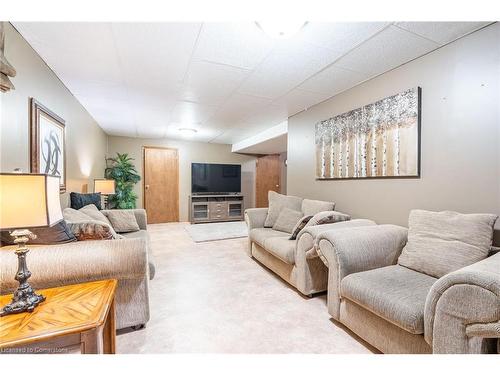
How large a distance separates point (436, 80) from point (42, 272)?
3.03m

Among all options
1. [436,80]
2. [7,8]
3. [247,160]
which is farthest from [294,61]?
[247,160]

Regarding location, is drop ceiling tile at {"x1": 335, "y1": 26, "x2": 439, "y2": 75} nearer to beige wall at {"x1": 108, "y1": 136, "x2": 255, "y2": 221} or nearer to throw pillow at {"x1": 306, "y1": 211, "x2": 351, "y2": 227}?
throw pillow at {"x1": 306, "y1": 211, "x2": 351, "y2": 227}

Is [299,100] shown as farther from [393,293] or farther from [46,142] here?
[46,142]

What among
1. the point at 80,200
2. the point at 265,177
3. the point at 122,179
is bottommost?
the point at 80,200

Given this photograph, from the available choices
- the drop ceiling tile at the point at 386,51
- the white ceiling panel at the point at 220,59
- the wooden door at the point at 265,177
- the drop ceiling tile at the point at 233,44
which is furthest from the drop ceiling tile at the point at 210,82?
the wooden door at the point at 265,177

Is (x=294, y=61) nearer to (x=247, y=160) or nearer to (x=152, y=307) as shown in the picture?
(x=152, y=307)

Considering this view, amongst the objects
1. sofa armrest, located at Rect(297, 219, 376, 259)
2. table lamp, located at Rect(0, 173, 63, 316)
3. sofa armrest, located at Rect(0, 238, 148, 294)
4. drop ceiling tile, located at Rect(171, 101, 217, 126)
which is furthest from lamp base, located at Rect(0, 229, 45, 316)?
drop ceiling tile, located at Rect(171, 101, 217, 126)

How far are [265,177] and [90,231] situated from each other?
5805mm

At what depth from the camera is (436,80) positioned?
187 centimetres

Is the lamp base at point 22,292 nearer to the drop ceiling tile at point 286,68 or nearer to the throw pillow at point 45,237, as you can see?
the throw pillow at point 45,237

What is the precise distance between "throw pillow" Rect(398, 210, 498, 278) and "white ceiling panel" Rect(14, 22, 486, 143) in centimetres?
134

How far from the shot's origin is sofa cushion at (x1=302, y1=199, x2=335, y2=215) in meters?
2.78

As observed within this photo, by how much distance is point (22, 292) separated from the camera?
1.04m

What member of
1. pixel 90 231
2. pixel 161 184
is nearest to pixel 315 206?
pixel 90 231
